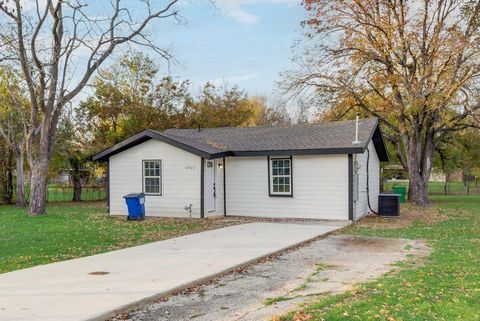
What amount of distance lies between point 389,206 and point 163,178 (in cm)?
798

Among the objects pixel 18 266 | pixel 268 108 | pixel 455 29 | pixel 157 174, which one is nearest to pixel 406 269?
pixel 18 266

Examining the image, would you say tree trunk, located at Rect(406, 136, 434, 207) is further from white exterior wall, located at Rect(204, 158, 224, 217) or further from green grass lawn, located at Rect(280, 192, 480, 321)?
green grass lawn, located at Rect(280, 192, 480, 321)

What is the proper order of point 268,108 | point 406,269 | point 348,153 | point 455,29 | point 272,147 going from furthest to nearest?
point 268,108 → point 455,29 → point 272,147 → point 348,153 → point 406,269

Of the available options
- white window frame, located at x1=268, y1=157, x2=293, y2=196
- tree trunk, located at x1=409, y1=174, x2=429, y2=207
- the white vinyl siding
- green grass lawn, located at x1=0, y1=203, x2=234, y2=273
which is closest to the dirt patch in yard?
white window frame, located at x1=268, y1=157, x2=293, y2=196

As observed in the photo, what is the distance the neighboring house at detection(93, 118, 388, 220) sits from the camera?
1459 cm

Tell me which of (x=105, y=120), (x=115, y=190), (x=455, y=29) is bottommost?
(x=115, y=190)

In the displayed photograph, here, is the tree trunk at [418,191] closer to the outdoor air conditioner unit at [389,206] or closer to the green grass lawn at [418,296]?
the outdoor air conditioner unit at [389,206]

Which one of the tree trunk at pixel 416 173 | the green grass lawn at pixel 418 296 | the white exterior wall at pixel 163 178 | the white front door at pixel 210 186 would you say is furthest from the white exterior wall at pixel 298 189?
the tree trunk at pixel 416 173

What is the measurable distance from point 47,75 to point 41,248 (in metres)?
9.68

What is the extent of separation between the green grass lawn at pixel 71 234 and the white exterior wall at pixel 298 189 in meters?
1.92

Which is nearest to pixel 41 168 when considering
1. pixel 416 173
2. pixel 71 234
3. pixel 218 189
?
pixel 71 234

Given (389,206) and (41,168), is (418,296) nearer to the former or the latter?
(389,206)

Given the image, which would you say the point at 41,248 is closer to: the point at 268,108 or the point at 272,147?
the point at 272,147

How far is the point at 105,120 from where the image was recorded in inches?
1158
